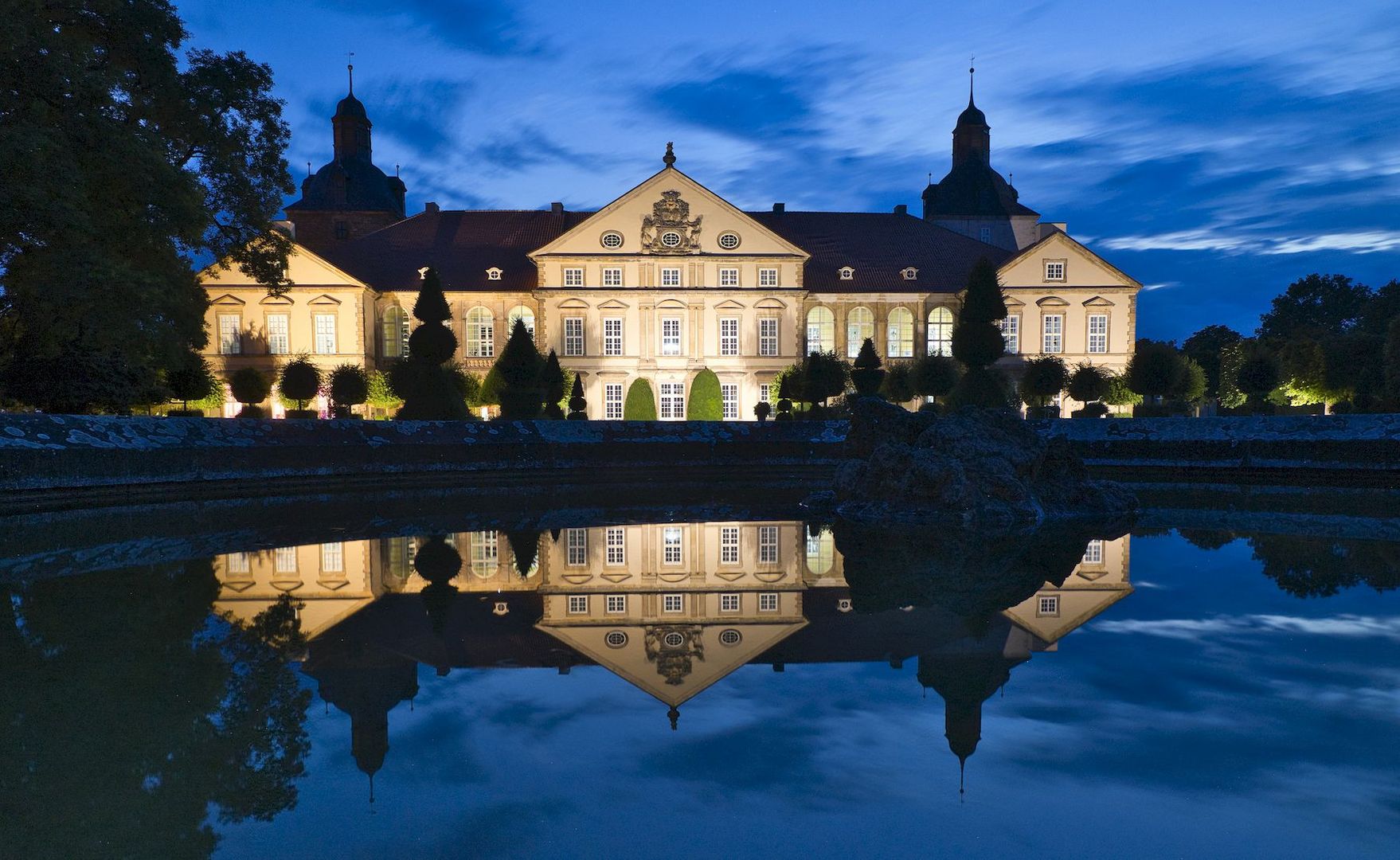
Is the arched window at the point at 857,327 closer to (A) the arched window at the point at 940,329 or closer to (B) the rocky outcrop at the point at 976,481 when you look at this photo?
(A) the arched window at the point at 940,329

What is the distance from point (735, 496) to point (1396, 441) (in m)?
14.0

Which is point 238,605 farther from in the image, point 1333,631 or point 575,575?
point 1333,631

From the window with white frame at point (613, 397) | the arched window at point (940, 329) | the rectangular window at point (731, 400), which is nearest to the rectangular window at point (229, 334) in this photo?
the window with white frame at point (613, 397)

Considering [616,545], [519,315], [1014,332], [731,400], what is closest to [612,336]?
[519,315]

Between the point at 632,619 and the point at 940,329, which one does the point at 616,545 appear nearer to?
the point at 632,619

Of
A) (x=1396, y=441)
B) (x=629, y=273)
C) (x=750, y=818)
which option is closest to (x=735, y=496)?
(x=750, y=818)

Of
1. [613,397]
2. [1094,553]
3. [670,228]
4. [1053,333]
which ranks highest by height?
[670,228]

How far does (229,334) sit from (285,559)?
42346 millimetres

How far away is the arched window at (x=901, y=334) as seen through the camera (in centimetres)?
4884

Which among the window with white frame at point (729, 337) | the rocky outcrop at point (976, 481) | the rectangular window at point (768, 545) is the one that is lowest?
the rectangular window at point (768, 545)

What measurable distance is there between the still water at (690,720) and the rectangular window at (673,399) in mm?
39479

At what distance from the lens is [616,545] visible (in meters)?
9.62

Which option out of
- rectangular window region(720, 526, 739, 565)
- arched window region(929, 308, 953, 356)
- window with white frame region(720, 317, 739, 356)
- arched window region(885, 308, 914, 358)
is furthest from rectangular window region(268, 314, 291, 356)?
rectangular window region(720, 526, 739, 565)

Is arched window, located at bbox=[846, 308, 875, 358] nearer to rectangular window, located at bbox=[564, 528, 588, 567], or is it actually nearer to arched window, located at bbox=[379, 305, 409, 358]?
arched window, located at bbox=[379, 305, 409, 358]
